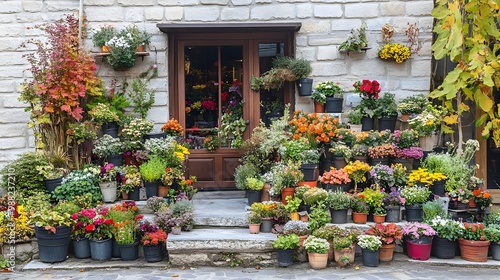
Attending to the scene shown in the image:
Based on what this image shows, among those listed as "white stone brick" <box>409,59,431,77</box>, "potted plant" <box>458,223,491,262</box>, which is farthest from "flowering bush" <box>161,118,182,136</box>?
"potted plant" <box>458,223,491,262</box>

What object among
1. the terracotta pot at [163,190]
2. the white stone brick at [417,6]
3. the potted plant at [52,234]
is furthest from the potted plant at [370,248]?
the white stone brick at [417,6]

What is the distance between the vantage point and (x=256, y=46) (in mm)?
8359

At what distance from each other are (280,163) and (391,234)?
6.52 feet

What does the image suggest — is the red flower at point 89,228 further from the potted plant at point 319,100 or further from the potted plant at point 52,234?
the potted plant at point 319,100

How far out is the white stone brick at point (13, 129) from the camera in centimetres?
790

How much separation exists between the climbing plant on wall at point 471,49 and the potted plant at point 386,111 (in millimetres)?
636

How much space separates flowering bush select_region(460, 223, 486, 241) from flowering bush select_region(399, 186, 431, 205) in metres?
0.63

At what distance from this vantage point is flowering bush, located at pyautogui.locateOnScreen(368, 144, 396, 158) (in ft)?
23.7

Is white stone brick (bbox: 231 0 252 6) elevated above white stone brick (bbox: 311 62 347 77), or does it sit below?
above

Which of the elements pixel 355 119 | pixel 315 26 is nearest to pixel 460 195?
pixel 355 119

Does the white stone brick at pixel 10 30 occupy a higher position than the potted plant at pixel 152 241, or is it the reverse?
the white stone brick at pixel 10 30

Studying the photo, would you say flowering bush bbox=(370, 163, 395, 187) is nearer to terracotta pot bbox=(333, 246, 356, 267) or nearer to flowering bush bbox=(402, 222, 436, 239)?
flowering bush bbox=(402, 222, 436, 239)

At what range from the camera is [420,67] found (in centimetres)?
816

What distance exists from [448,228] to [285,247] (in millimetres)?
2012
